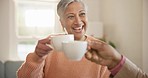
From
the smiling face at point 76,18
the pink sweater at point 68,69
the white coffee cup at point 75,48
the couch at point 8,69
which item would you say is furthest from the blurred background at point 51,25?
the white coffee cup at point 75,48

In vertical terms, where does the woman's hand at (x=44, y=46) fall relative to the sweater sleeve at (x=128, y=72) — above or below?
above

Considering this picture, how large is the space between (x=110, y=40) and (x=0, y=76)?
1942 millimetres

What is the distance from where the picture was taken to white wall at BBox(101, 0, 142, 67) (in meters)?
3.32

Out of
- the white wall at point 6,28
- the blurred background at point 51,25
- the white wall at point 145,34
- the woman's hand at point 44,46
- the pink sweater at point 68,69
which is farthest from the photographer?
the white wall at point 6,28

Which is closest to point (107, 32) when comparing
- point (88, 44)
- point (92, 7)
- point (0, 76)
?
point (92, 7)

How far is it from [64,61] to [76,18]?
0.32 meters

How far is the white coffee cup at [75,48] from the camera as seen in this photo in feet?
2.16

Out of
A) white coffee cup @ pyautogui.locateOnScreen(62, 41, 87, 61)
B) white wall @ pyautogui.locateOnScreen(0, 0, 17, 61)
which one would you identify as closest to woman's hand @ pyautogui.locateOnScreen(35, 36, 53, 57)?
white coffee cup @ pyautogui.locateOnScreen(62, 41, 87, 61)

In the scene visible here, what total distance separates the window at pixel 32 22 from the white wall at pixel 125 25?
98 cm

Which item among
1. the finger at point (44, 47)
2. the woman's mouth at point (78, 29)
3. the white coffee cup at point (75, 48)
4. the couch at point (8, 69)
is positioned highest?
the woman's mouth at point (78, 29)

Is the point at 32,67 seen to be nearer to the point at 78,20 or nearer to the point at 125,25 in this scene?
the point at 78,20

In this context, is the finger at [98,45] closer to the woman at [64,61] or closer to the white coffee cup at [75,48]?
the white coffee cup at [75,48]

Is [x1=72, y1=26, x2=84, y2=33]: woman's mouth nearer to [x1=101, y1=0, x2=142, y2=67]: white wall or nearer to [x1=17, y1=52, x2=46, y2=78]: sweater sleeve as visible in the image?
[x1=17, y1=52, x2=46, y2=78]: sweater sleeve

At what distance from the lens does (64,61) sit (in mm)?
1341
